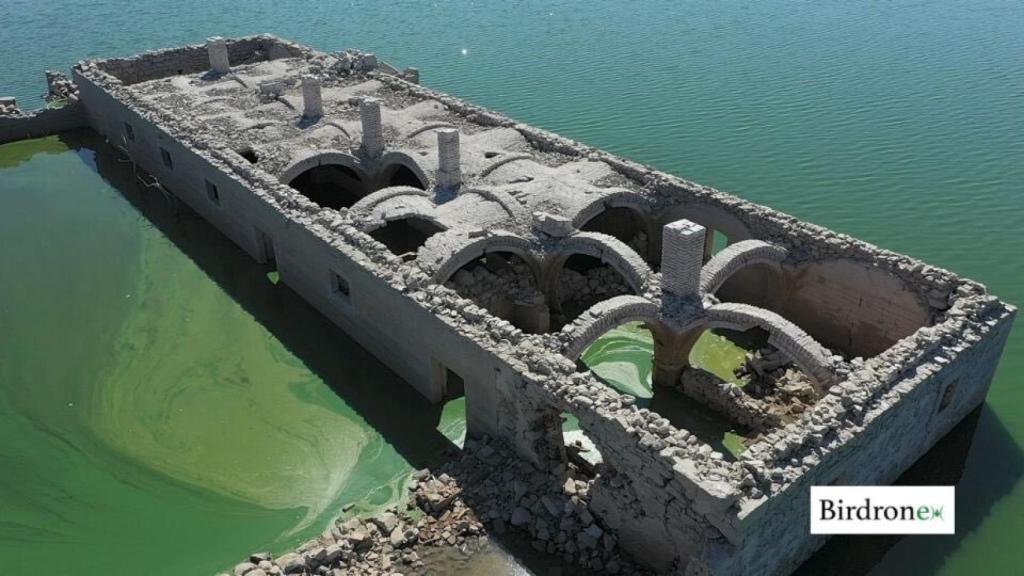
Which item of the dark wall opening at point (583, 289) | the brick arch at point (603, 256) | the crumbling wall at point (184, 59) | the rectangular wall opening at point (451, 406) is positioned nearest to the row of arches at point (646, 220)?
the brick arch at point (603, 256)

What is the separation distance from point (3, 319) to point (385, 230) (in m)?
10.3

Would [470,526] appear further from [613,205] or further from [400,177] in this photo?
[400,177]

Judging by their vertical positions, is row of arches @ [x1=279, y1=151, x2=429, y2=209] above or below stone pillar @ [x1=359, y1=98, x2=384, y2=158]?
below

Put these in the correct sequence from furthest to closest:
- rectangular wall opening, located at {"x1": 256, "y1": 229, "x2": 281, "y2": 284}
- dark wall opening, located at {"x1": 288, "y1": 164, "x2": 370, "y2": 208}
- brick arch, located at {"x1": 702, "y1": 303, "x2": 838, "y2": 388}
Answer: dark wall opening, located at {"x1": 288, "y1": 164, "x2": 370, "y2": 208} < rectangular wall opening, located at {"x1": 256, "y1": 229, "x2": 281, "y2": 284} < brick arch, located at {"x1": 702, "y1": 303, "x2": 838, "y2": 388}

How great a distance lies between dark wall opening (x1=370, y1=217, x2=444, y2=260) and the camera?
78.5ft

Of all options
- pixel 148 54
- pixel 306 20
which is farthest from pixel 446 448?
pixel 306 20

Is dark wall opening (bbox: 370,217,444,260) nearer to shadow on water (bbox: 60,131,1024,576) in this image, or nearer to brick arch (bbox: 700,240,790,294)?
shadow on water (bbox: 60,131,1024,576)

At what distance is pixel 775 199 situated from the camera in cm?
2578

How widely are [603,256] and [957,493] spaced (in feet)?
28.2

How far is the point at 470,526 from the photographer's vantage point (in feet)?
46.0

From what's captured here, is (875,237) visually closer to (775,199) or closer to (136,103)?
(775,199)

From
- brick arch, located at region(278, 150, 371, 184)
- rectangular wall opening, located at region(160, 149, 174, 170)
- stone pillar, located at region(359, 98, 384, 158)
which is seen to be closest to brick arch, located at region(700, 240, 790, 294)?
stone pillar, located at region(359, 98, 384, 158)

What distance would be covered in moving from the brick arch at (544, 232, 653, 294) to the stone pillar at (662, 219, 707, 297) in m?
0.85

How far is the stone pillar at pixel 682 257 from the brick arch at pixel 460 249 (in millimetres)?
3916
